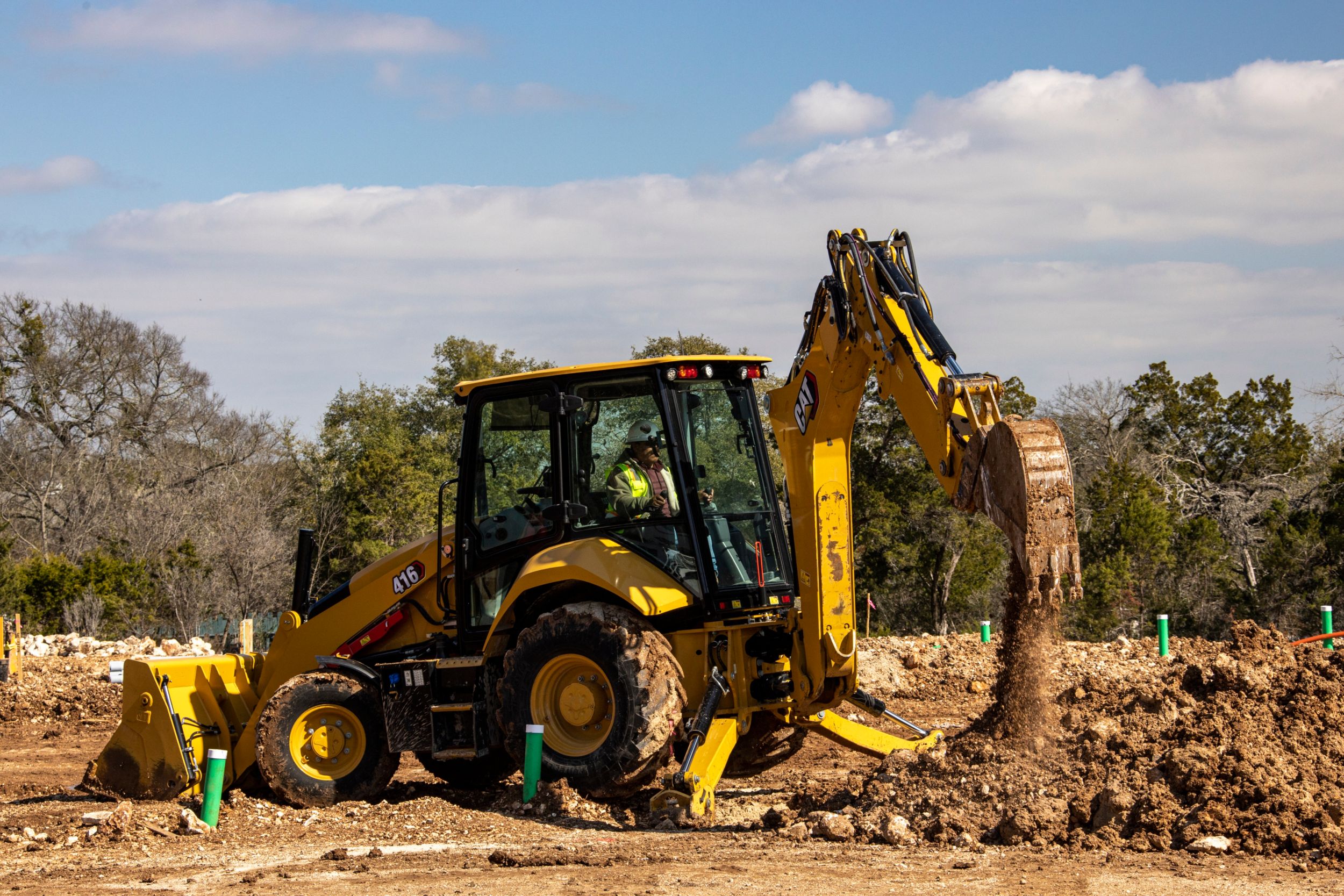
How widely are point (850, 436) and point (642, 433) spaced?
1252 mm

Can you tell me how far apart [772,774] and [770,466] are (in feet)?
8.21

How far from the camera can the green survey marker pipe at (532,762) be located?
7.26 m

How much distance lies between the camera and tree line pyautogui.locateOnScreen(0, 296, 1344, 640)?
2364 cm

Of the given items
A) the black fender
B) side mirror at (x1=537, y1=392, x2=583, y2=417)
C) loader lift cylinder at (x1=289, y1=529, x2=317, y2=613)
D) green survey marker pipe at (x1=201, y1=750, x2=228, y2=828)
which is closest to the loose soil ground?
green survey marker pipe at (x1=201, y1=750, x2=228, y2=828)

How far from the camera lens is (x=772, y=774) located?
9000 mm

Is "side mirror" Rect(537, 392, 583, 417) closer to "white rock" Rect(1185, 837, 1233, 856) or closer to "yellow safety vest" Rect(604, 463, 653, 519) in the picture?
"yellow safety vest" Rect(604, 463, 653, 519)

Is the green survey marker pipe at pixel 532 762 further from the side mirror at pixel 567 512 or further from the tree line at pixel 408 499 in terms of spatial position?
the tree line at pixel 408 499

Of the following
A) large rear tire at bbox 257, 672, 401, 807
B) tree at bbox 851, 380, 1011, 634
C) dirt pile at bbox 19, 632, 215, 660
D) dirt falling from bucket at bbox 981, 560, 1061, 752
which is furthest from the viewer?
tree at bbox 851, 380, 1011, 634

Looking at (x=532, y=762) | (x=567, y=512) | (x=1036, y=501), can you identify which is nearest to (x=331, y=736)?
(x=532, y=762)

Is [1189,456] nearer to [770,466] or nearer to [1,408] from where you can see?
[770,466]

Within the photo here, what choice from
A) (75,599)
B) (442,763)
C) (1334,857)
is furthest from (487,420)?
(75,599)

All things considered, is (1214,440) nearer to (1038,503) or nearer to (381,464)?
(381,464)

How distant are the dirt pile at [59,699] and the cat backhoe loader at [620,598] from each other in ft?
23.4

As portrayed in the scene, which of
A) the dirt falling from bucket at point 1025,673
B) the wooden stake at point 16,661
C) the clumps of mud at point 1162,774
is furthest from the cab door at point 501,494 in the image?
the wooden stake at point 16,661
